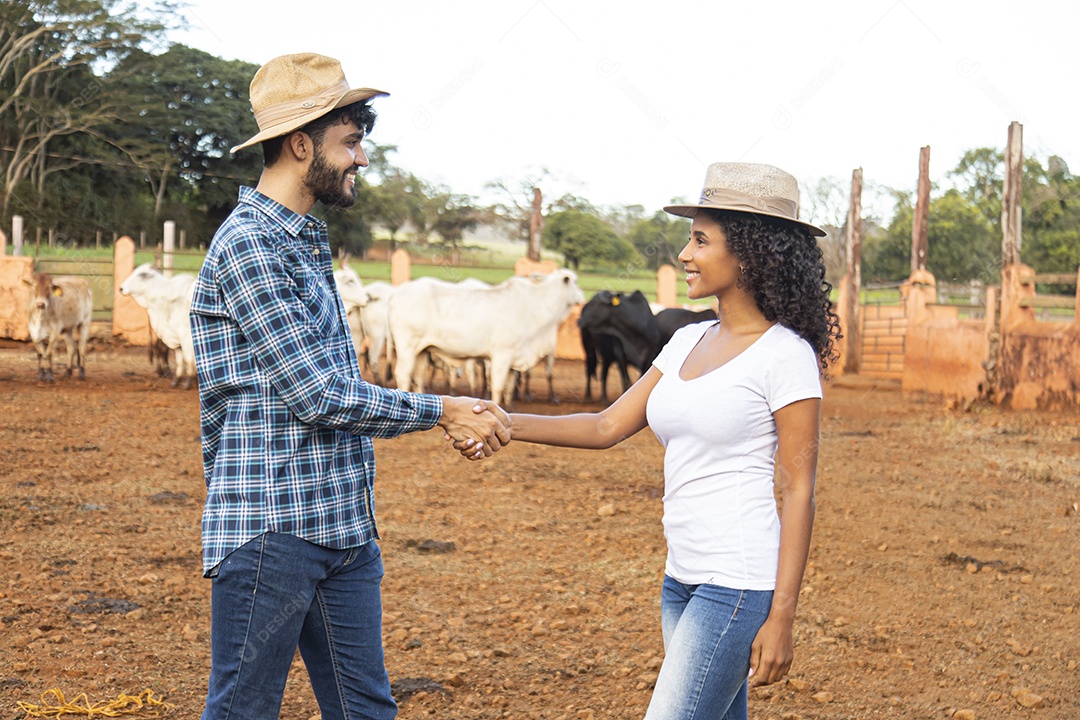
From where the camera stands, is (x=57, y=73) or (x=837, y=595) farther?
(x=57, y=73)

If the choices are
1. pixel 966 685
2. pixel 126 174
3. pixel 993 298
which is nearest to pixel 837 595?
pixel 966 685

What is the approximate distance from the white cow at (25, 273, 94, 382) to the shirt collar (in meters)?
12.6

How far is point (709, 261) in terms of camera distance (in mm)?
2654

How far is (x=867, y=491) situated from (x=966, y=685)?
4235 mm

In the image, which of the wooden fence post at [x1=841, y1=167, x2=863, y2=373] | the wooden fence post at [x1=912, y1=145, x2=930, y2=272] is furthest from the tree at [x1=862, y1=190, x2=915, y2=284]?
the wooden fence post at [x1=841, y1=167, x2=863, y2=373]

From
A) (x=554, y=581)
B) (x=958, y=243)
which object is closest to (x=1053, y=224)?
(x=958, y=243)

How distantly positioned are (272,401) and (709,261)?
111 cm

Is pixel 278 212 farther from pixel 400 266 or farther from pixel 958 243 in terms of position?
pixel 958 243

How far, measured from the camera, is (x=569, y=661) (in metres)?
4.64

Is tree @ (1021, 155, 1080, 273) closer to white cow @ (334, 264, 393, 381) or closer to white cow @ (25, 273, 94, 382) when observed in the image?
white cow @ (334, 264, 393, 381)

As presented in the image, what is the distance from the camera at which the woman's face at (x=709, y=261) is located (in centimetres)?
264

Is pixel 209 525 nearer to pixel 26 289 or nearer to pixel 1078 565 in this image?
pixel 1078 565

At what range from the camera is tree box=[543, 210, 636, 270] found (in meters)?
35.5

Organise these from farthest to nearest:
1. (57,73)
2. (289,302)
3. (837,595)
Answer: (57,73), (837,595), (289,302)
